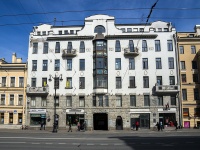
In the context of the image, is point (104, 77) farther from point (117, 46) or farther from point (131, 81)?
point (117, 46)

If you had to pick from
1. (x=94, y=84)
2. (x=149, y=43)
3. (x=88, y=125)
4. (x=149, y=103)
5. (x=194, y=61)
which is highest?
(x=149, y=43)

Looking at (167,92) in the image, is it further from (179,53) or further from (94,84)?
(94,84)

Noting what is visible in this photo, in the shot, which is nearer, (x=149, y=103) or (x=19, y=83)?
(x=149, y=103)

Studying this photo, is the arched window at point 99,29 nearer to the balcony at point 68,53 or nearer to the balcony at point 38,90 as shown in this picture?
the balcony at point 68,53

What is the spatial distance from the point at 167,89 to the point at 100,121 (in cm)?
1289

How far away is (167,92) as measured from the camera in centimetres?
3966

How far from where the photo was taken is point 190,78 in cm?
4103

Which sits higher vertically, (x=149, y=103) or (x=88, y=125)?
(x=149, y=103)

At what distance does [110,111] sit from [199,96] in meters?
15.6

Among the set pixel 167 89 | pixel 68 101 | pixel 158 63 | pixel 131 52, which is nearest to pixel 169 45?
pixel 158 63

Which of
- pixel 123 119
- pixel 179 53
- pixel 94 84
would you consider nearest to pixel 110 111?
pixel 123 119

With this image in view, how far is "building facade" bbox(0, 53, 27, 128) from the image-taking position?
41.4m

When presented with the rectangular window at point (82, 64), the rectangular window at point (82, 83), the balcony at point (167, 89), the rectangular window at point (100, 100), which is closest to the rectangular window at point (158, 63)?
the balcony at point (167, 89)

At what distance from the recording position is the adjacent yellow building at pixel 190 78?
40000mm
